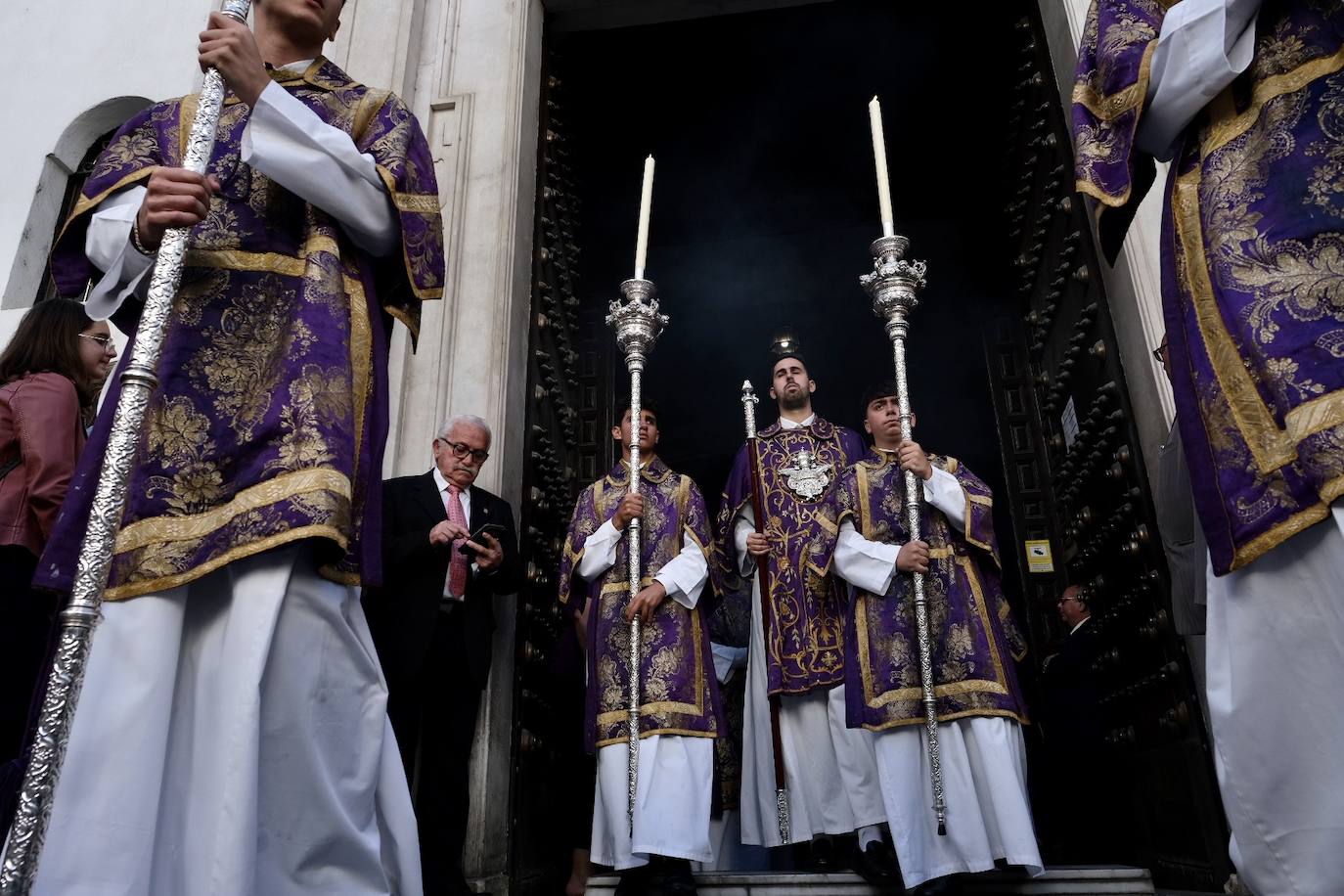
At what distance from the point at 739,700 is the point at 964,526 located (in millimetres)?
2100

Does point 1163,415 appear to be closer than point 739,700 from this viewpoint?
Yes

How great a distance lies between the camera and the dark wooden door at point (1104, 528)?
3.53 m

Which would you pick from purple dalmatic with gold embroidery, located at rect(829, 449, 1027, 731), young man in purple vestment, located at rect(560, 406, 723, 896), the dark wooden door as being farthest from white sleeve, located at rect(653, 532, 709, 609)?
the dark wooden door

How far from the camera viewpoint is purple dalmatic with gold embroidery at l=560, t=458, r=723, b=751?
163 inches

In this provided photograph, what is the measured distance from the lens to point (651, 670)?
4.21 meters

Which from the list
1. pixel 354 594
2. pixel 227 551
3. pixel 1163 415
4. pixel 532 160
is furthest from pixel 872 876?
pixel 532 160

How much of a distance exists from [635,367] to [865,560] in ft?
4.47

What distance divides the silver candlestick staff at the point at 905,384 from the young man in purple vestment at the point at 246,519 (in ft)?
7.10

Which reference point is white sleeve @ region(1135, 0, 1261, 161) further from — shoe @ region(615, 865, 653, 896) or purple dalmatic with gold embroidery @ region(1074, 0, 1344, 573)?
shoe @ region(615, 865, 653, 896)

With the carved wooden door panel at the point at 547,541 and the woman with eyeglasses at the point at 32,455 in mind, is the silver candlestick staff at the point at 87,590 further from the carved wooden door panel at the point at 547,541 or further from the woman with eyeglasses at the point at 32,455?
the carved wooden door panel at the point at 547,541

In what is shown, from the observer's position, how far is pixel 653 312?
15.0ft

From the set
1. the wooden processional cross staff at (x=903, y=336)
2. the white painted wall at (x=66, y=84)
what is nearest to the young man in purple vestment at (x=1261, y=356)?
the wooden processional cross staff at (x=903, y=336)

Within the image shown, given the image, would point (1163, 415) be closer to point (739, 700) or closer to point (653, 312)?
point (653, 312)

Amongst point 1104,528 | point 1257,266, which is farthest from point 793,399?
point 1257,266
